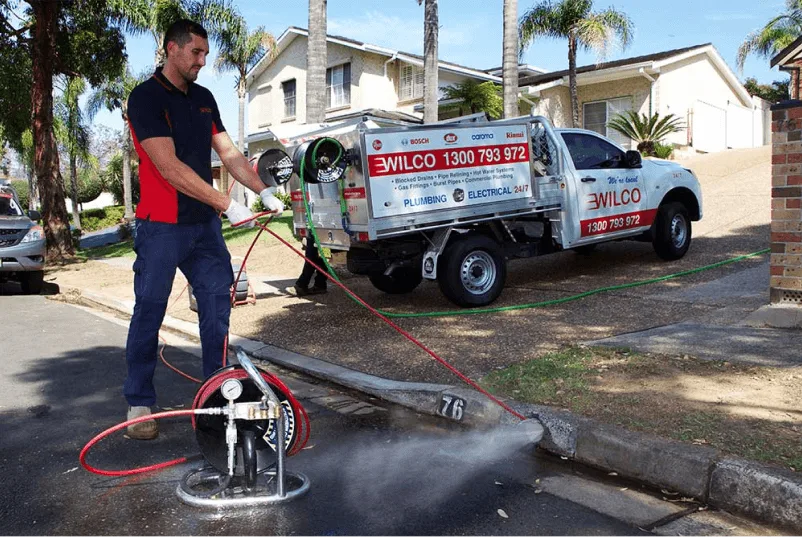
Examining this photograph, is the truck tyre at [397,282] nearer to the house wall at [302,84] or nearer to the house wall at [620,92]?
the house wall at [620,92]

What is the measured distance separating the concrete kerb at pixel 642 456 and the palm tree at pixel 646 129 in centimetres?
1935

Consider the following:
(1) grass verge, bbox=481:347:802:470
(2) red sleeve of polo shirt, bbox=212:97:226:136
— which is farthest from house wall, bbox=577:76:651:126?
(2) red sleeve of polo shirt, bbox=212:97:226:136

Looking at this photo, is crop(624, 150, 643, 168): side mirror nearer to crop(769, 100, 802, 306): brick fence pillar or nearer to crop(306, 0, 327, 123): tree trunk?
crop(769, 100, 802, 306): brick fence pillar

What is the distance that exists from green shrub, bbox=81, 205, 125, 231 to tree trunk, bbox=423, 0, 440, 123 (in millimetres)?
32857

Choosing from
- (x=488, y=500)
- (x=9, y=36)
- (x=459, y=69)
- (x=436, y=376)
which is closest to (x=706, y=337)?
(x=436, y=376)

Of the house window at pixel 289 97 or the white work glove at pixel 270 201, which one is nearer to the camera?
the white work glove at pixel 270 201

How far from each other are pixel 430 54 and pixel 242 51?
17201 mm

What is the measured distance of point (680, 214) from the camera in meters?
10.3

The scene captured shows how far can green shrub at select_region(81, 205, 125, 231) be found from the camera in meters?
44.6

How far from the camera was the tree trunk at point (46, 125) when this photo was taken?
17.2 metres

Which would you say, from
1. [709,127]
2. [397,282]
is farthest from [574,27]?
[397,282]

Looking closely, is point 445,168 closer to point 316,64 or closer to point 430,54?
point 316,64

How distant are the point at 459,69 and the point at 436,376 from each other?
79.5 feet

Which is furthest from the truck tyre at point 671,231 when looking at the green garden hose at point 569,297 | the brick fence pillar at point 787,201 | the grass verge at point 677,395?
the grass verge at point 677,395
